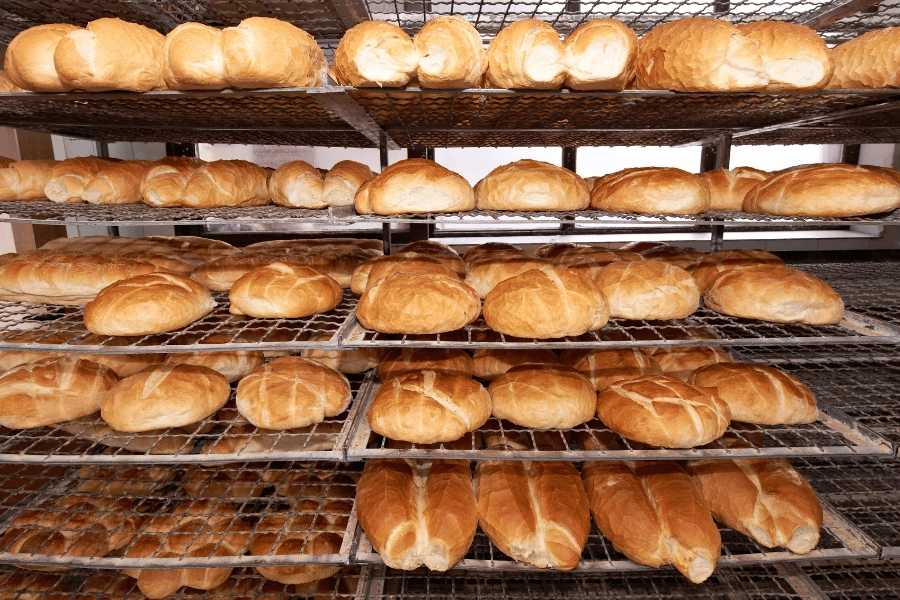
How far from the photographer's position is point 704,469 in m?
1.90

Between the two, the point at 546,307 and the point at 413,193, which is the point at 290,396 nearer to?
the point at 413,193

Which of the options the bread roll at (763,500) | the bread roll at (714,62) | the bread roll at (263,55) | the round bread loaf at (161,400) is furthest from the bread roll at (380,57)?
the bread roll at (763,500)

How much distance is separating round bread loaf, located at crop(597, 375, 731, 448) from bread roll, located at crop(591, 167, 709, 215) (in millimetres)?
684

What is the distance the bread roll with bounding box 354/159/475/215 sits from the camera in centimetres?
170

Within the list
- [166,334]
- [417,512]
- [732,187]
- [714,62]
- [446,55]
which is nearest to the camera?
[446,55]

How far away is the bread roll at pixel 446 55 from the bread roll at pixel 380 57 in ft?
0.11

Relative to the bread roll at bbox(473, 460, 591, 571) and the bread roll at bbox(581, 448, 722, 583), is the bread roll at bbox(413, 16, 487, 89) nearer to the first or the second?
the bread roll at bbox(473, 460, 591, 571)

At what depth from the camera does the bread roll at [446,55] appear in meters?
1.44

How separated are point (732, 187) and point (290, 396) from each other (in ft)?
7.11

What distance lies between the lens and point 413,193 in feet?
5.60

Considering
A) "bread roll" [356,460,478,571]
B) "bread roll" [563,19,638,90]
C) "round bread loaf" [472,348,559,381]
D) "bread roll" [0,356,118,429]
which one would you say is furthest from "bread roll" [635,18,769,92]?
"bread roll" [0,356,118,429]

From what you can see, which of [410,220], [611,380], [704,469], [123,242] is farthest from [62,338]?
[704,469]

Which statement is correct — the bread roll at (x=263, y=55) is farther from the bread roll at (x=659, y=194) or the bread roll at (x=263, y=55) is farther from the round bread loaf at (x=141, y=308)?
the bread roll at (x=659, y=194)

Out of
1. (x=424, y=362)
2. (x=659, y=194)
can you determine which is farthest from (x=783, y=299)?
(x=424, y=362)
